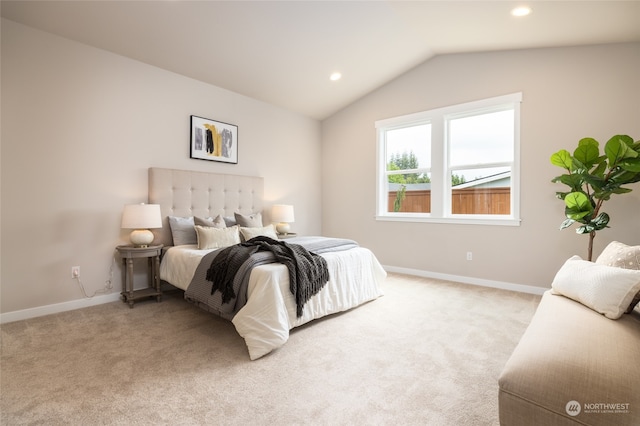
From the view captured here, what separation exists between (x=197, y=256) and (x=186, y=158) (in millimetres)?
1540

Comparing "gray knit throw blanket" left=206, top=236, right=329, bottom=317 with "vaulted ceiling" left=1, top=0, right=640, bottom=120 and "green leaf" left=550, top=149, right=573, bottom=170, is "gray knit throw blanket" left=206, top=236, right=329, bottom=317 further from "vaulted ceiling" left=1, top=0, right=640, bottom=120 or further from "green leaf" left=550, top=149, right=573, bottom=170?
"green leaf" left=550, top=149, right=573, bottom=170

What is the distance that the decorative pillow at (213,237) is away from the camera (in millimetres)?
3424

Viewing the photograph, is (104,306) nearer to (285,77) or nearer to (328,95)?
(285,77)

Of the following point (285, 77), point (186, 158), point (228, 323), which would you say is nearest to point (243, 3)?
point (285, 77)

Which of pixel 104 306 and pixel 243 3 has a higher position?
pixel 243 3

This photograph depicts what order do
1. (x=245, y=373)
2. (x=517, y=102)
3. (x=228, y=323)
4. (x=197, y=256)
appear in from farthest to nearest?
(x=517, y=102)
(x=197, y=256)
(x=228, y=323)
(x=245, y=373)

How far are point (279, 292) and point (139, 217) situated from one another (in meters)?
1.75

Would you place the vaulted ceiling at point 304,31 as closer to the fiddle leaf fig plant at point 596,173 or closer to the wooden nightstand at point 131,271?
the fiddle leaf fig plant at point 596,173

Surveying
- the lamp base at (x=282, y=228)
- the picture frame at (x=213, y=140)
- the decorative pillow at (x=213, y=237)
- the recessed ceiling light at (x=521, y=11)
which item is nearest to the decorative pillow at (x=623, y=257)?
the recessed ceiling light at (x=521, y=11)

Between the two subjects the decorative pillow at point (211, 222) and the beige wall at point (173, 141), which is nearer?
the beige wall at point (173, 141)

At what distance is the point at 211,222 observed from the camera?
149 inches

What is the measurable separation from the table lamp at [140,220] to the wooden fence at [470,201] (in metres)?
3.51

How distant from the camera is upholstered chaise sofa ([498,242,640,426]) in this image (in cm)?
104

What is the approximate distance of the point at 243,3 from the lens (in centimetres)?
298
